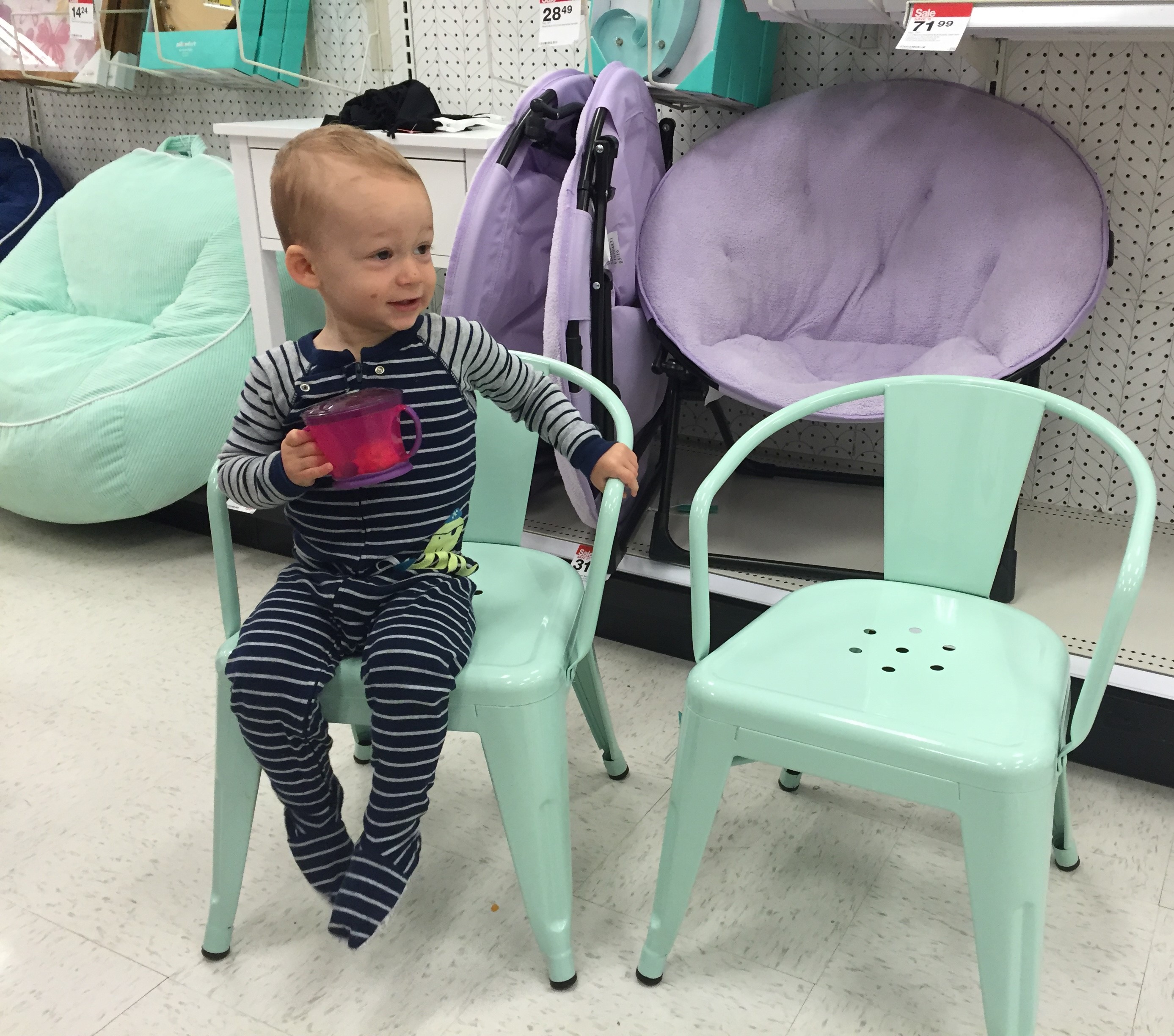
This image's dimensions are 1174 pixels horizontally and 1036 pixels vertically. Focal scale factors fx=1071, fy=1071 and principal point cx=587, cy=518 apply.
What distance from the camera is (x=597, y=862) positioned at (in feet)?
4.75

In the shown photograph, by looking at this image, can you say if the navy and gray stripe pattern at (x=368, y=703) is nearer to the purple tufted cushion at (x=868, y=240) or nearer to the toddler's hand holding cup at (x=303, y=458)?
the toddler's hand holding cup at (x=303, y=458)

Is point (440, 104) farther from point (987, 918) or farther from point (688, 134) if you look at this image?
point (987, 918)

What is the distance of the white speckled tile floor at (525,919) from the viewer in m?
1.20

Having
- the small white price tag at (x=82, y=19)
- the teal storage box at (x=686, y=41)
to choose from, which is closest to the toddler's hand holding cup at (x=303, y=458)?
the teal storage box at (x=686, y=41)

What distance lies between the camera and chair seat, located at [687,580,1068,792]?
3.28 feet

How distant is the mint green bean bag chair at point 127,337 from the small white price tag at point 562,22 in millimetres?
851

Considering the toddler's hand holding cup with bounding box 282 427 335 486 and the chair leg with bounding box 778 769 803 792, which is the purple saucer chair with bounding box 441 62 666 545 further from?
the toddler's hand holding cup with bounding box 282 427 335 486

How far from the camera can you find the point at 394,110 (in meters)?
2.05

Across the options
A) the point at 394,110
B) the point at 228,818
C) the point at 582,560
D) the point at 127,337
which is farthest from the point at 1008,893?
the point at 127,337

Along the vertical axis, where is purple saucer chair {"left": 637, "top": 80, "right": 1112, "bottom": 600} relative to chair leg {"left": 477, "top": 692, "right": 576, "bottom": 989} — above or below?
above

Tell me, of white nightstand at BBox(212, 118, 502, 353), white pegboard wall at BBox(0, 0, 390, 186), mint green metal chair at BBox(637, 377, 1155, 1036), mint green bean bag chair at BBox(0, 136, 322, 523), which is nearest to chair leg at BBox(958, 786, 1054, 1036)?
mint green metal chair at BBox(637, 377, 1155, 1036)

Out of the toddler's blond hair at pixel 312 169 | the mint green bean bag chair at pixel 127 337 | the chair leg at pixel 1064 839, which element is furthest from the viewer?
the mint green bean bag chair at pixel 127 337

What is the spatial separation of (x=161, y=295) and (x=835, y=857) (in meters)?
2.01

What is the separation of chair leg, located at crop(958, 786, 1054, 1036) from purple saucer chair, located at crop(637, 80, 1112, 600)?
87cm
